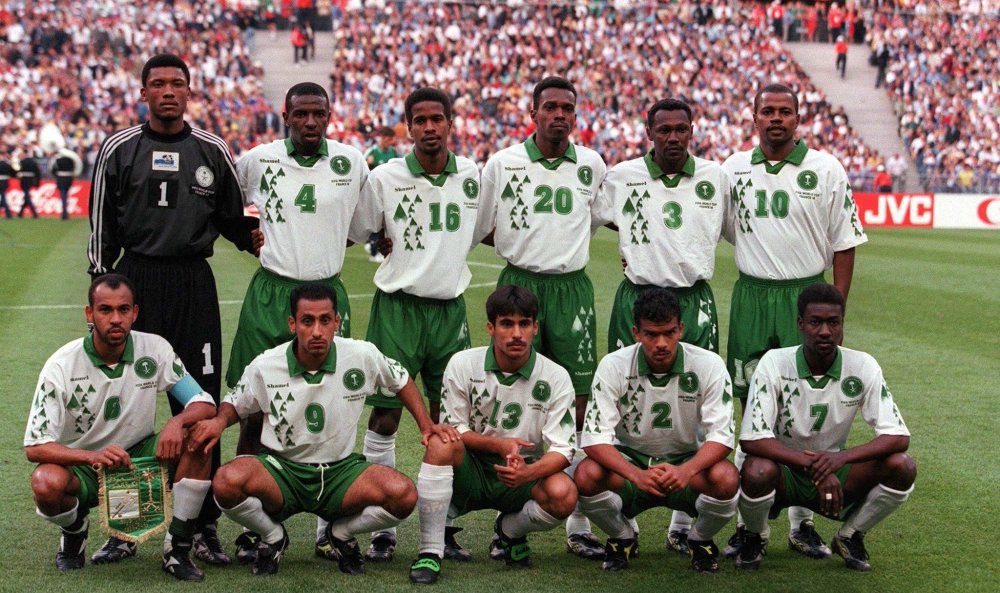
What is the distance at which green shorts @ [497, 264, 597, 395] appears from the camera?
580cm

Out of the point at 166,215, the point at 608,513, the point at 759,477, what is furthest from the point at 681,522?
the point at 166,215

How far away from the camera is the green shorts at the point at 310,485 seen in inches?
194

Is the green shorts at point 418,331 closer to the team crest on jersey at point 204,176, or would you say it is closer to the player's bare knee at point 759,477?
the team crest on jersey at point 204,176

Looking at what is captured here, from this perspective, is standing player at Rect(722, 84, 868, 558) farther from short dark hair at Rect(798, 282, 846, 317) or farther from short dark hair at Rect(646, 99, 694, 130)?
short dark hair at Rect(798, 282, 846, 317)

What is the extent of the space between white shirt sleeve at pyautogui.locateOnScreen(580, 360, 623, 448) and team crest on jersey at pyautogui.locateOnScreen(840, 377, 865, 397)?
38.8 inches

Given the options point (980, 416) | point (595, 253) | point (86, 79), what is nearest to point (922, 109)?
point (595, 253)

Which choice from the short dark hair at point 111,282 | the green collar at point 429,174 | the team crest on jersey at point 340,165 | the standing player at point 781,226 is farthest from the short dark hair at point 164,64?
the standing player at point 781,226

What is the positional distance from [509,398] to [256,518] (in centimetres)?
121

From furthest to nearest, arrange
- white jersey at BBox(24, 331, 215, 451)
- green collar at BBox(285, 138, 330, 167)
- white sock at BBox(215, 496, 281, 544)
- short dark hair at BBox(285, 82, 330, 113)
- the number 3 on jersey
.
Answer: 1. green collar at BBox(285, 138, 330, 167)
2. short dark hair at BBox(285, 82, 330, 113)
3. the number 3 on jersey
4. white jersey at BBox(24, 331, 215, 451)
5. white sock at BBox(215, 496, 281, 544)

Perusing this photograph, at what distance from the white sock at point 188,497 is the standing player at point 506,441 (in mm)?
917

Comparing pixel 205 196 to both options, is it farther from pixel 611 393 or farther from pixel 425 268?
pixel 611 393

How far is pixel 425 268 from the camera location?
18.5 feet

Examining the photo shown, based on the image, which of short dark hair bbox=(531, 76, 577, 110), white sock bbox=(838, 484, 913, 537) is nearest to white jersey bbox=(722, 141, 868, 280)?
short dark hair bbox=(531, 76, 577, 110)

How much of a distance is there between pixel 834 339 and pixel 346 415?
2.15 m
